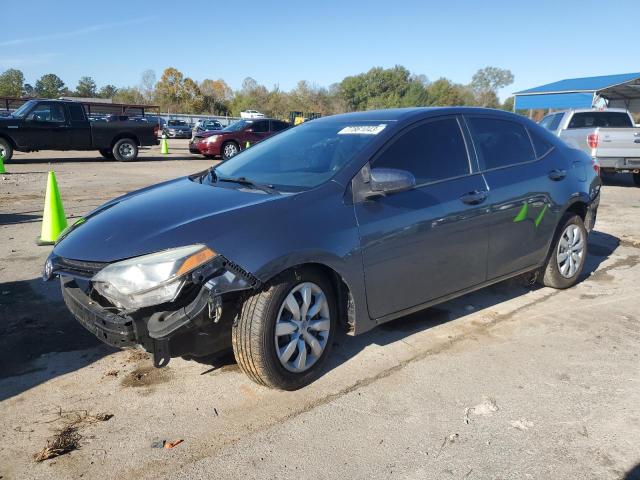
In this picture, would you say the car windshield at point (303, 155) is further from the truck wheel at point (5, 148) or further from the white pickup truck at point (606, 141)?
the truck wheel at point (5, 148)

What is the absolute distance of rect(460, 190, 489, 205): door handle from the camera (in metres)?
3.79

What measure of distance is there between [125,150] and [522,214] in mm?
17229

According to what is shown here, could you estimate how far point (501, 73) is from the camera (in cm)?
10881

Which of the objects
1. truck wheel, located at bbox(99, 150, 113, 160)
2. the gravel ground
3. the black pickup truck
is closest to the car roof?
the gravel ground

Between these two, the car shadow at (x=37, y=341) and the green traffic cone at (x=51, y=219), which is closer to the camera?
the car shadow at (x=37, y=341)

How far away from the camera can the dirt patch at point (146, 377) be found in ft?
10.5

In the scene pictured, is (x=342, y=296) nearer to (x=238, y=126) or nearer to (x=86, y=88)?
(x=238, y=126)

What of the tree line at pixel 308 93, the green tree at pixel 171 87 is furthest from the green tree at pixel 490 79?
the green tree at pixel 171 87

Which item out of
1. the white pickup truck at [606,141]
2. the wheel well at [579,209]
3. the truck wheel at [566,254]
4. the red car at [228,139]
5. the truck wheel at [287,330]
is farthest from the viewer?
the red car at [228,139]

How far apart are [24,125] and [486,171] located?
1622 cm

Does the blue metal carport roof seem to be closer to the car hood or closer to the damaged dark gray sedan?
the damaged dark gray sedan

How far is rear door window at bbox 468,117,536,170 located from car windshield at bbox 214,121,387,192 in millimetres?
950

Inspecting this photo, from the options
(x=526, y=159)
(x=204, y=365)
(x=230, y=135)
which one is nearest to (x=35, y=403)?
(x=204, y=365)

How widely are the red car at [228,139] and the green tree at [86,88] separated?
304ft
